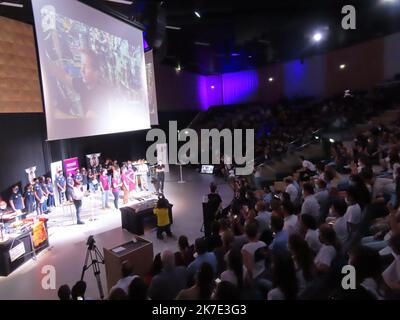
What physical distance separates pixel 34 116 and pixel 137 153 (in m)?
7.20

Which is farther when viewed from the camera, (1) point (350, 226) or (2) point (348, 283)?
(1) point (350, 226)

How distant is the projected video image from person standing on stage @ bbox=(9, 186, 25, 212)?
11.9 feet

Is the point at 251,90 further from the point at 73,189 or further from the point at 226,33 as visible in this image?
the point at 73,189

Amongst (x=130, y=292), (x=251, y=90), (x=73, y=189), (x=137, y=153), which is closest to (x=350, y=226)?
(x=130, y=292)

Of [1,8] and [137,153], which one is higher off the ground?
[1,8]

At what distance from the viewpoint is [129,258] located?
5.07 m

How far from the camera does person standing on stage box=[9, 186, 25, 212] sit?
Result: 913cm

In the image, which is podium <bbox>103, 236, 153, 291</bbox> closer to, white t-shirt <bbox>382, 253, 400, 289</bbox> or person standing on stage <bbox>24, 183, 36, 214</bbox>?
white t-shirt <bbox>382, 253, 400, 289</bbox>

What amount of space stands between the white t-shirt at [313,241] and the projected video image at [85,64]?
5.84 metres

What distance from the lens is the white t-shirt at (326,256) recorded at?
10.9ft

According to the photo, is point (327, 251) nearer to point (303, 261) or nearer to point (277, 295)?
point (303, 261)

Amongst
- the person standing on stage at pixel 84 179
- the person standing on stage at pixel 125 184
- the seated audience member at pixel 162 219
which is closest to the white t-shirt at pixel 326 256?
the seated audience member at pixel 162 219

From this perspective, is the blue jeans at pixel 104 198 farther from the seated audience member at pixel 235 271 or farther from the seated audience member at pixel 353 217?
the seated audience member at pixel 353 217
